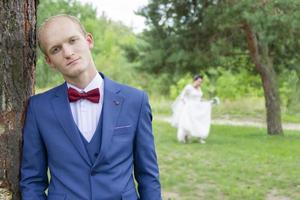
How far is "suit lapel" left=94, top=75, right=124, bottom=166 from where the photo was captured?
90.4 inches

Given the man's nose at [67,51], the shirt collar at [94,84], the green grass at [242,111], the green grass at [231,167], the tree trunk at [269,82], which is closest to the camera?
the man's nose at [67,51]

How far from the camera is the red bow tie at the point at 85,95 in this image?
233 cm

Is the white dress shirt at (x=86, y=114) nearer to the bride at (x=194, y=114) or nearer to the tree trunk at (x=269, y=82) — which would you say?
the bride at (x=194, y=114)

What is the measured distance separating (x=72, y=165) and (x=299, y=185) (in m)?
5.92

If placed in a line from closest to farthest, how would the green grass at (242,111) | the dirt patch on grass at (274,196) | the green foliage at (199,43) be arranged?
the dirt patch on grass at (274,196)
the green foliage at (199,43)
the green grass at (242,111)

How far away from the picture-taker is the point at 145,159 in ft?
8.02

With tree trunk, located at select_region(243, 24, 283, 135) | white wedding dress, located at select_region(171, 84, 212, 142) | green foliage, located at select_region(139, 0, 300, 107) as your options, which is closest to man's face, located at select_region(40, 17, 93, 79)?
green foliage, located at select_region(139, 0, 300, 107)

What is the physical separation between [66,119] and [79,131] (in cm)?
7

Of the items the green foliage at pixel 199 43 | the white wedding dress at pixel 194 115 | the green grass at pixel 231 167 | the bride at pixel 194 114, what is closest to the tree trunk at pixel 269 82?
the green foliage at pixel 199 43

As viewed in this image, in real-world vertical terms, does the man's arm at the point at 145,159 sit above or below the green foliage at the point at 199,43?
below

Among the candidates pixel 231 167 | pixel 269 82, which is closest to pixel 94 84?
pixel 231 167

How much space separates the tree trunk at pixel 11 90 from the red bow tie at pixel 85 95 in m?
0.24

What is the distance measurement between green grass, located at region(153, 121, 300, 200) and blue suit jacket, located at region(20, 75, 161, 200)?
14.9 feet

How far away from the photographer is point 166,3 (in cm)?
1444
